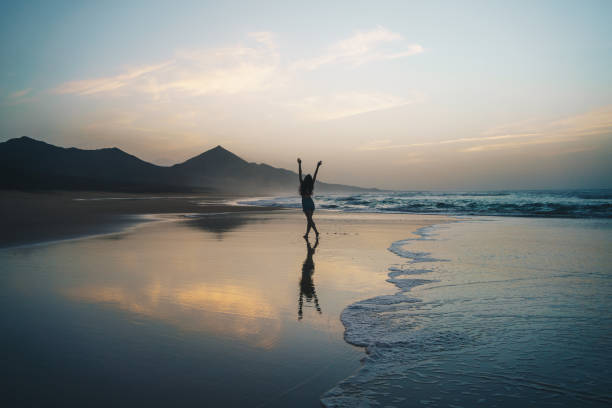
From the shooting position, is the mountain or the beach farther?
the mountain

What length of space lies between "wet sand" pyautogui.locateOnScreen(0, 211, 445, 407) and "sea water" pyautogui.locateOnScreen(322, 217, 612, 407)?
32 cm

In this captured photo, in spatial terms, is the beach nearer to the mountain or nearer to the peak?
the mountain

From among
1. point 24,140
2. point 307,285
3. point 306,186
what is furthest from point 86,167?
point 307,285

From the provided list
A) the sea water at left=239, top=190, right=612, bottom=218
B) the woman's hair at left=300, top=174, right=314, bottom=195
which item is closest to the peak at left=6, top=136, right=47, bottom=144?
the sea water at left=239, top=190, right=612, bottom=218

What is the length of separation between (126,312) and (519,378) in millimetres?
4163

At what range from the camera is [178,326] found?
409 centimetres

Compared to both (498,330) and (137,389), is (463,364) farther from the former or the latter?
(137,389)

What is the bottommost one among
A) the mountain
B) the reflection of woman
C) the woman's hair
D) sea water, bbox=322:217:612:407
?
sea water, bbox=322:217:612:407

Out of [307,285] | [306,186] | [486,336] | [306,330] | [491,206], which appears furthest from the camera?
[491,206]

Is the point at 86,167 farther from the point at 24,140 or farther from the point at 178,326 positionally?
the point at 178,326

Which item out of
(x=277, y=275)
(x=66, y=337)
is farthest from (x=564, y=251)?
(x=66, y=337)

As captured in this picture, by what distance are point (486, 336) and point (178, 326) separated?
322cm

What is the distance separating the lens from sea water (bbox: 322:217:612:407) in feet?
9.19

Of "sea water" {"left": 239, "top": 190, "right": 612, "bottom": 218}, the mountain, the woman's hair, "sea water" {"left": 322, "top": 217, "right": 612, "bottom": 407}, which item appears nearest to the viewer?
"sea water" {"left": 322, "top": 217, "right": 612, "bottom": 407}
